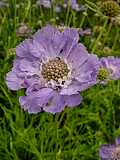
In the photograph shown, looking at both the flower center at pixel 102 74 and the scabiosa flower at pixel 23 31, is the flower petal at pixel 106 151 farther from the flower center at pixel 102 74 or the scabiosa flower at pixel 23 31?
the scabiosa flower at pixel 23 31

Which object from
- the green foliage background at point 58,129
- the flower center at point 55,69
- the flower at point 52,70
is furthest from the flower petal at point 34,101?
the green foliage background at point 58,129

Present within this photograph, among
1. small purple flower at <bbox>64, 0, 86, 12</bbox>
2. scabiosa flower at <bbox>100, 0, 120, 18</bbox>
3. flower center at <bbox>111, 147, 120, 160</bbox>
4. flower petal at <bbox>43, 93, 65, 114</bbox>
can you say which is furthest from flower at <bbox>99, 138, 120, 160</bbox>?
small purple flower at <bbox>64, 0, 86, 12</bbox>

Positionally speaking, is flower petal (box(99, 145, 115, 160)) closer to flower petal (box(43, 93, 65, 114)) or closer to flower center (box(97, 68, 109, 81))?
flower center (box(97, 68, 109, 81))

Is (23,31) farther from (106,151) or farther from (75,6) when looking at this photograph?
(106,151)

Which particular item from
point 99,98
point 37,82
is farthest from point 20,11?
point 37,82

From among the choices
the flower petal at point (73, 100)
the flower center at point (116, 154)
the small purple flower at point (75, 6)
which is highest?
the flower petal at point (73, 100)

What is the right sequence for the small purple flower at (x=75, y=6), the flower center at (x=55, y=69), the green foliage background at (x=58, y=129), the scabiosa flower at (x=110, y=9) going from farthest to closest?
the small purple flower at (x=75, y=6), the green foliage background at (x=58, y=129), the scabiosa flower at (x=110, y=9), the flower center at (x=55, y=69)

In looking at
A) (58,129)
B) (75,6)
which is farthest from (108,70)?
(75,6)

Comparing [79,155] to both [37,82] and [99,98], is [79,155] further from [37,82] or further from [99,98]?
[37,82]
